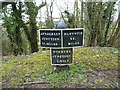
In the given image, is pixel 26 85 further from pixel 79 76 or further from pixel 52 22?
pixel 52 22

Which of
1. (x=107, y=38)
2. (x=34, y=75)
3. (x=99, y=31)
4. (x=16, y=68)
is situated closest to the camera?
(x=34, y=75)

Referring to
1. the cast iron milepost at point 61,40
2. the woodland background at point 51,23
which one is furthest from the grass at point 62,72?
the woodland background at point 51,23

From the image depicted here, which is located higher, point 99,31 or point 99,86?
point 99,31

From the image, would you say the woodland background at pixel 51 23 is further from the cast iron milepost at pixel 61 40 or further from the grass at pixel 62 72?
the cast iron milepost at pixel 61 40

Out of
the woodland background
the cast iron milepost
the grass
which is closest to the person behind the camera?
the grass

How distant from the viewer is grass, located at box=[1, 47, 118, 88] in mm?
2648

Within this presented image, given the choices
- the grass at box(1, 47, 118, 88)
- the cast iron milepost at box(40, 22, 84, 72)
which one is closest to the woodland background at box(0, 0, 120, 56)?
the grass at box(1, 47, 118, 88)

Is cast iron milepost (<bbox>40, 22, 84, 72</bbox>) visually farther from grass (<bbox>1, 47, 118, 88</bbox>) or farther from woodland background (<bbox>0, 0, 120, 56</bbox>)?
woodland background (<bbox>0, 0, 120, 56</bbox>)

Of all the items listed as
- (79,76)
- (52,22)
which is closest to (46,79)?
(79,76)

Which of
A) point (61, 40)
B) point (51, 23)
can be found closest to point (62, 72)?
point (61, 40)

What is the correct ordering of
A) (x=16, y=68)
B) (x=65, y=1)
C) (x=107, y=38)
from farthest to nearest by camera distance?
(x=65, y=1), (x=107, y=38), (x=16, y=68)

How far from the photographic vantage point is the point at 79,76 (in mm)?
2820

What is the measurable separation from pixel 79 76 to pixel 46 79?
73 centimetres

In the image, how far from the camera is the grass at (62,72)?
265 centimetres
